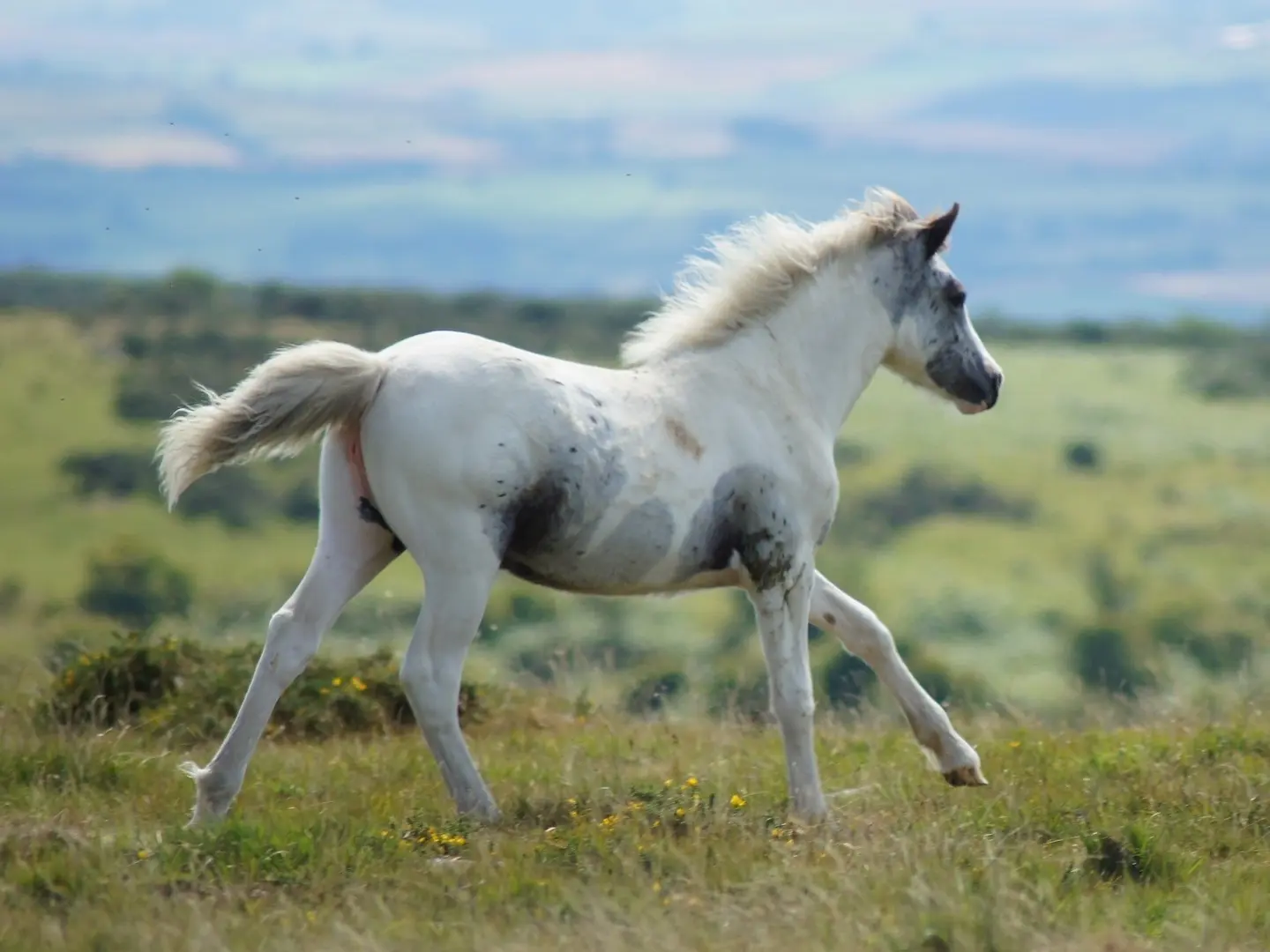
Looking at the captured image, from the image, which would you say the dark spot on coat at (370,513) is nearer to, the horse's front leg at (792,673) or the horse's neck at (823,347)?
the horse's front leg at (792,673)

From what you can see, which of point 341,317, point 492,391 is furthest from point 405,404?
point 341,317

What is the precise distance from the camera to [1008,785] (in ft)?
24.2

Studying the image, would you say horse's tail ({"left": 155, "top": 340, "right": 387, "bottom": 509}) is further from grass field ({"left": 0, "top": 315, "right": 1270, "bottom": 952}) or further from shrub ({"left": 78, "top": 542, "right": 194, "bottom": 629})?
shrub ({"left": 78, "top": 542, "right": 194, "bottom": 629})

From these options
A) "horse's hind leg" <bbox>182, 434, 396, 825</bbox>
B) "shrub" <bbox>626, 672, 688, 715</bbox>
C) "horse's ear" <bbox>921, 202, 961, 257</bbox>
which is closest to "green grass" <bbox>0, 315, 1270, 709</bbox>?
"horse's ear" <bbox>921, 202, 961, 257</bbox>

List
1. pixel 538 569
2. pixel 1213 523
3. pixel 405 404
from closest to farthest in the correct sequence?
pixel 405 404 < pixel 538 569 < pixel 1213 523

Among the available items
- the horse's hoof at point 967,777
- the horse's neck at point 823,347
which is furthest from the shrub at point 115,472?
the horse's hoof at point 967,777

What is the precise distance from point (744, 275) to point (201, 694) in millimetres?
3708

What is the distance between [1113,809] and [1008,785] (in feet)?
1.53

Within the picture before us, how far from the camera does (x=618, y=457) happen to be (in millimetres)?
6699

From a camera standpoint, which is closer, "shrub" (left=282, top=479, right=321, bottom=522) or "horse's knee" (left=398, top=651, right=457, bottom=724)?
"horse's knee" (left=398, top=651, right=457, bottom=724)

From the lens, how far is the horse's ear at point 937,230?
776 centimetres

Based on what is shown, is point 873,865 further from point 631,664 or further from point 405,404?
point 631,664

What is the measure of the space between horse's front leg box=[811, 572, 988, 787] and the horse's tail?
221 centimetres

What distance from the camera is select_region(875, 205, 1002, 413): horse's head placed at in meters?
7.84
